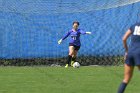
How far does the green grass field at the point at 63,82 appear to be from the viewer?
1227 centimetres

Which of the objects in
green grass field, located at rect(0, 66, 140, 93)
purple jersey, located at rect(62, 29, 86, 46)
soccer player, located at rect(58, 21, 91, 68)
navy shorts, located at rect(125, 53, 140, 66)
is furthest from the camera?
purple jersey, located at rect(62, 29, 86, 46)

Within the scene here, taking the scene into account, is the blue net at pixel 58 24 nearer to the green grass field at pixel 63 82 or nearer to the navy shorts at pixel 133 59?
the green grass field at pixel 63 82

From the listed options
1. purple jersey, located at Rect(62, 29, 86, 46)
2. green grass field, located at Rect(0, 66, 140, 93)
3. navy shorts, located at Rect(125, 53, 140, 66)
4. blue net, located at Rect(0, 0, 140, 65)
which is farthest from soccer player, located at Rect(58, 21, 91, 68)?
navy shorts, located at Rect(125, 53, 140, 66)

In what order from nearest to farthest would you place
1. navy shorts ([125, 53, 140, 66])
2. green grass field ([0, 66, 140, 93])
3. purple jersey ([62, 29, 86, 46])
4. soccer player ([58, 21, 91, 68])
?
navy shorts ([125, 53, 140, 66])
green grass field ([0, 66, 140, 93])
soccer player ([58, 21, 91, 68])
purple jersey ([62, 29, 86, 46])

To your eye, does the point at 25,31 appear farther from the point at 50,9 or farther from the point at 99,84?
the point at 99,84

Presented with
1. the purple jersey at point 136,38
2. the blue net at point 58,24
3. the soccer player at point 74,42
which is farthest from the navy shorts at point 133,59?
the blue net at point 58,24

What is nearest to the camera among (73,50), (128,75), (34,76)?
(128,75)

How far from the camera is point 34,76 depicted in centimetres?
1583

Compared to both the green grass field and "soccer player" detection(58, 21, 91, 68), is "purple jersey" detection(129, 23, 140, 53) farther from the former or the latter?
"soccer player" detection(58, 21, 91, 68)

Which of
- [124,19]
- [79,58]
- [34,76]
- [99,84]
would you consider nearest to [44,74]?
[34,76]

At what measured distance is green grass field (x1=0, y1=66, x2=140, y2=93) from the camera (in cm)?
1227

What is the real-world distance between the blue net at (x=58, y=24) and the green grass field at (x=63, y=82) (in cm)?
337

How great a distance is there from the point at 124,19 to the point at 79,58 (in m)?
2.68

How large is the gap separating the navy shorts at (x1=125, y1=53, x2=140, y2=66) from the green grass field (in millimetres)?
2173
